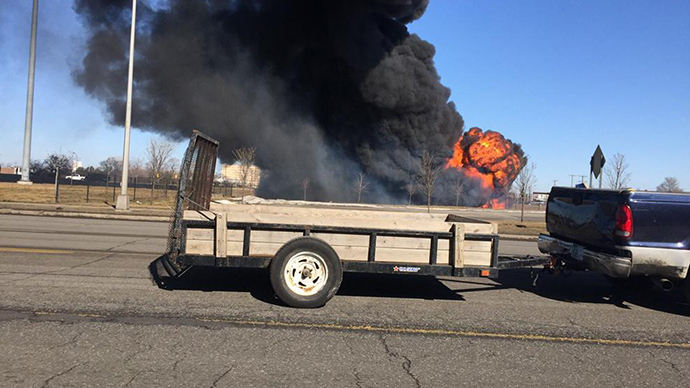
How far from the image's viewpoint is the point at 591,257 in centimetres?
643

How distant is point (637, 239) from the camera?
6078mm

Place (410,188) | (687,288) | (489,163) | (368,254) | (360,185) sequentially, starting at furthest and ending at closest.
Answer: (489,163)
(410,188)
(360,185)
(687,288)
(368,254)

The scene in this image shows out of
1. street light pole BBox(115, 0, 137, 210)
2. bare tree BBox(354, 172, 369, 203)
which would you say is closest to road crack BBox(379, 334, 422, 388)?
street light pole BBox(115, 0, 137, 210)

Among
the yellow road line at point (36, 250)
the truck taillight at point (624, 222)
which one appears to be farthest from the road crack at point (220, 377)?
the yellow road line at point (36, 250)

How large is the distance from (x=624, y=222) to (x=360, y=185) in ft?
141

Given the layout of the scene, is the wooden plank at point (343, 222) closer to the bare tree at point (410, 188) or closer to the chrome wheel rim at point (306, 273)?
the chrome wheel rim at point (306, 273)

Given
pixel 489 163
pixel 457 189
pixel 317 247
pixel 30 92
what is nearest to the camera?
pixel 317 247

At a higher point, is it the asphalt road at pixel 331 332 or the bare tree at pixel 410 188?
the bare tree at pixel 410 188

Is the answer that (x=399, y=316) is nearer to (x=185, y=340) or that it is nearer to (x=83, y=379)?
(x=185, y=340)

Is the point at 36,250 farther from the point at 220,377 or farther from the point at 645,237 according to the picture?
the point at 645,237

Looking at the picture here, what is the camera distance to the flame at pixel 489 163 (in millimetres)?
55938

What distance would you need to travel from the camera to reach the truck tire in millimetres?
5742

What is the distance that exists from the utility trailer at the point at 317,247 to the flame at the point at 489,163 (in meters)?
49.6

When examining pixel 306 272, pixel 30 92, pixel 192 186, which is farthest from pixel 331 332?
pixel 30 92
